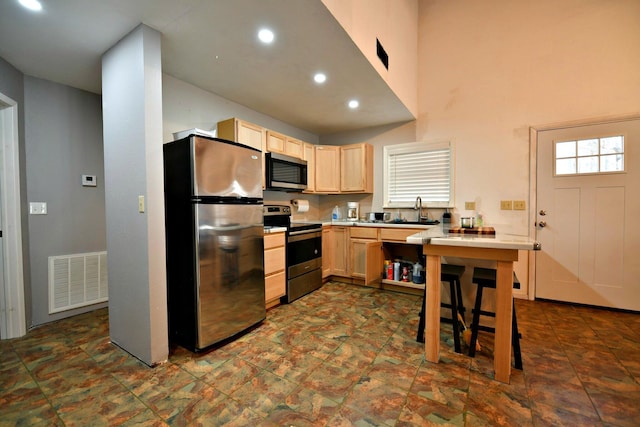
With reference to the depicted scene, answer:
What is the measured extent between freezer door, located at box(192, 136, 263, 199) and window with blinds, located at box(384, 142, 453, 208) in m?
2.36

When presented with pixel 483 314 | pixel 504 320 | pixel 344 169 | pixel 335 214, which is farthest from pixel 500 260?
pixel 335 214

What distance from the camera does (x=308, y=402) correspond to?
1498 mm

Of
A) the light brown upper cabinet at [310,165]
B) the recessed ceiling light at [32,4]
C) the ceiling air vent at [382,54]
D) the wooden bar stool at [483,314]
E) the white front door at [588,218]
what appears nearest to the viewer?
the recessed ceiling light at [32,4]

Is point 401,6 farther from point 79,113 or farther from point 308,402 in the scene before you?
point 308,402

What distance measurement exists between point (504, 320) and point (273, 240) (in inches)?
82.3

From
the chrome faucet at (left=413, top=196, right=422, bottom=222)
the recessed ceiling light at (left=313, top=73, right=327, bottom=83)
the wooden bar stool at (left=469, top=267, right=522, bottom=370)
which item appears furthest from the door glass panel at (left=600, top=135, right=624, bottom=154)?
the recessed ceiling light at (left=313, top=73, right=327, bottom=83)

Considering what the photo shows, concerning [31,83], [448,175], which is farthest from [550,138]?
[31,83]

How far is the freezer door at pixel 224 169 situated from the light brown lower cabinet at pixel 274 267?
1.97 ft

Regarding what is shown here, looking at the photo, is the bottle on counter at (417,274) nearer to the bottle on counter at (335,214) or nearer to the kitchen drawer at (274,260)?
the bottle on counter at (335,214)

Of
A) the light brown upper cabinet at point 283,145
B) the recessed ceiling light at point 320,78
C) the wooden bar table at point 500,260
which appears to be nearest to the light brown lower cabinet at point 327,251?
the light brown upper cabinet at point 283,145

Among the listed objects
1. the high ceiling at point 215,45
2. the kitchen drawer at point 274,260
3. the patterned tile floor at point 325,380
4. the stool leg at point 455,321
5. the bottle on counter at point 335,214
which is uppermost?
the high ceiling at point 215,45

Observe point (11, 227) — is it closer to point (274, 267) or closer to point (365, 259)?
point (274, 267)

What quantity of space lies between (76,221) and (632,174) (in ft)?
19.1

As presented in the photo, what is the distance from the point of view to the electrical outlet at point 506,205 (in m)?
3.24
